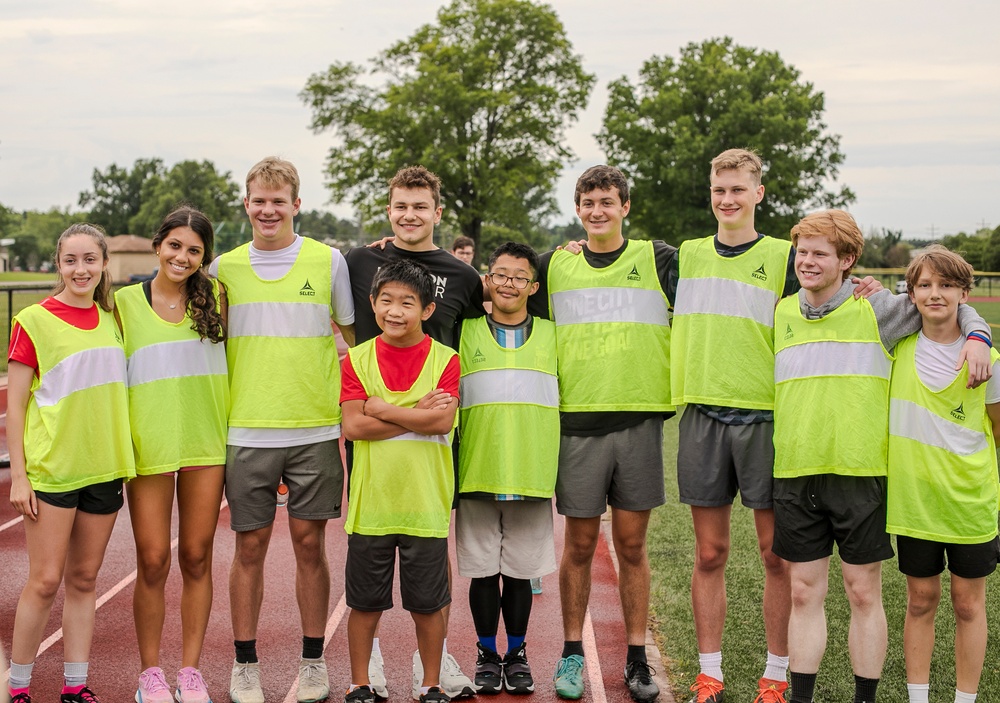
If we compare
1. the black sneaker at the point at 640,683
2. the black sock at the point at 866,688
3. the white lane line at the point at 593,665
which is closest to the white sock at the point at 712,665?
the black sneaker at the point at 640,683

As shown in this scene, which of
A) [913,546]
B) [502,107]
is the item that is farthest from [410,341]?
[502,107]

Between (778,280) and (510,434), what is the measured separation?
4.41ft

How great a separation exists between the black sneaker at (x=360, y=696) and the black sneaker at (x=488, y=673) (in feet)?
1.80

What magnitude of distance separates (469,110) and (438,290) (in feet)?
113

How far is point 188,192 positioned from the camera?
287 feet

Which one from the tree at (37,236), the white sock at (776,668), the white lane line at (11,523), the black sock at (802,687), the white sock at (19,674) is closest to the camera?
the black sock at (802,687)

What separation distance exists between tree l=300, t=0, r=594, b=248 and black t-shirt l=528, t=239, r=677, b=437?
107 feet

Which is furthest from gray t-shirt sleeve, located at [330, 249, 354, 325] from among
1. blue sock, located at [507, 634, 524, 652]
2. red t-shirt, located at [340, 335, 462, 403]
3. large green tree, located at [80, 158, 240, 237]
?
large green tree, located at [80, 158, 240, 237]

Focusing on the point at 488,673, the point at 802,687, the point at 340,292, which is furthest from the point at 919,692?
the point at 340,292

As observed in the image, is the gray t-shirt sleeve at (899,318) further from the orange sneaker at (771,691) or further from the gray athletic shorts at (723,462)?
the orange sneaker at (771,691)

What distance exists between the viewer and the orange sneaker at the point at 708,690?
435cm

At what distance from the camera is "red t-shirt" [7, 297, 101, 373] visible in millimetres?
4012

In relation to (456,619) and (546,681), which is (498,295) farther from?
(456,619)

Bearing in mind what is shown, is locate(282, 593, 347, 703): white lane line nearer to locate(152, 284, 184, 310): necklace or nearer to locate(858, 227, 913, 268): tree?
locate(152, 284, 184, 310): necklace
